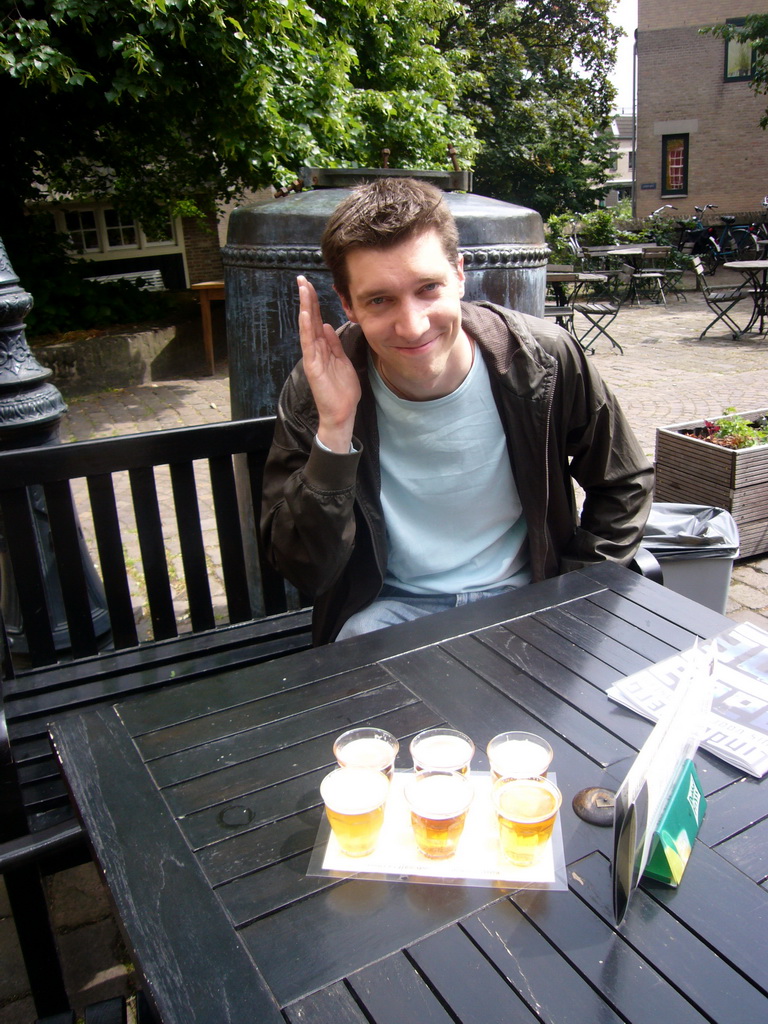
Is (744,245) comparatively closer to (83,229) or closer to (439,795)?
(83,229)

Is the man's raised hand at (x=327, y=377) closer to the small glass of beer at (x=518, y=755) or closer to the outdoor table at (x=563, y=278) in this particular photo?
the small glass of beer at (x=518, y=755)

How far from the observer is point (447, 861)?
1195mm

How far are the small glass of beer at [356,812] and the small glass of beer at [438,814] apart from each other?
1.9 inches

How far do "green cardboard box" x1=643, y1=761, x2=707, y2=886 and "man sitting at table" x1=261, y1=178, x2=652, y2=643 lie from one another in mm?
1002

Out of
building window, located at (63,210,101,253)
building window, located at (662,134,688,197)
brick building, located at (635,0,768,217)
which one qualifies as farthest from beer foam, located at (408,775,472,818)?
building window, located at (662,134,688,197)

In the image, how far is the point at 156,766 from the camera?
4.77 ft

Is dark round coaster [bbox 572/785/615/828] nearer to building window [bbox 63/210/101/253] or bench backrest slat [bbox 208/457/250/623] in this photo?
bench backrest slat [bbox 208/457/250/623]

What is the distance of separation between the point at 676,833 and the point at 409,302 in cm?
126

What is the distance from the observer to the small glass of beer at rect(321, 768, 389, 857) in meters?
1.20

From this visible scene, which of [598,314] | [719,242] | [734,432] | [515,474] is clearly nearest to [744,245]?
[719,242]

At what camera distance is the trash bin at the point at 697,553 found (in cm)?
322

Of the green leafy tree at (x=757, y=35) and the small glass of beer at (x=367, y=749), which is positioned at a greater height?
the green leafy tree at (x=757, y=35)

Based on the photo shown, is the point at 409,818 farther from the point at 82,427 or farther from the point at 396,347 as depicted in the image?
the point at 82,427

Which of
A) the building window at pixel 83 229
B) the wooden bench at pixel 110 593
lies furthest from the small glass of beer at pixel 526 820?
the building window at pixel 83 229
